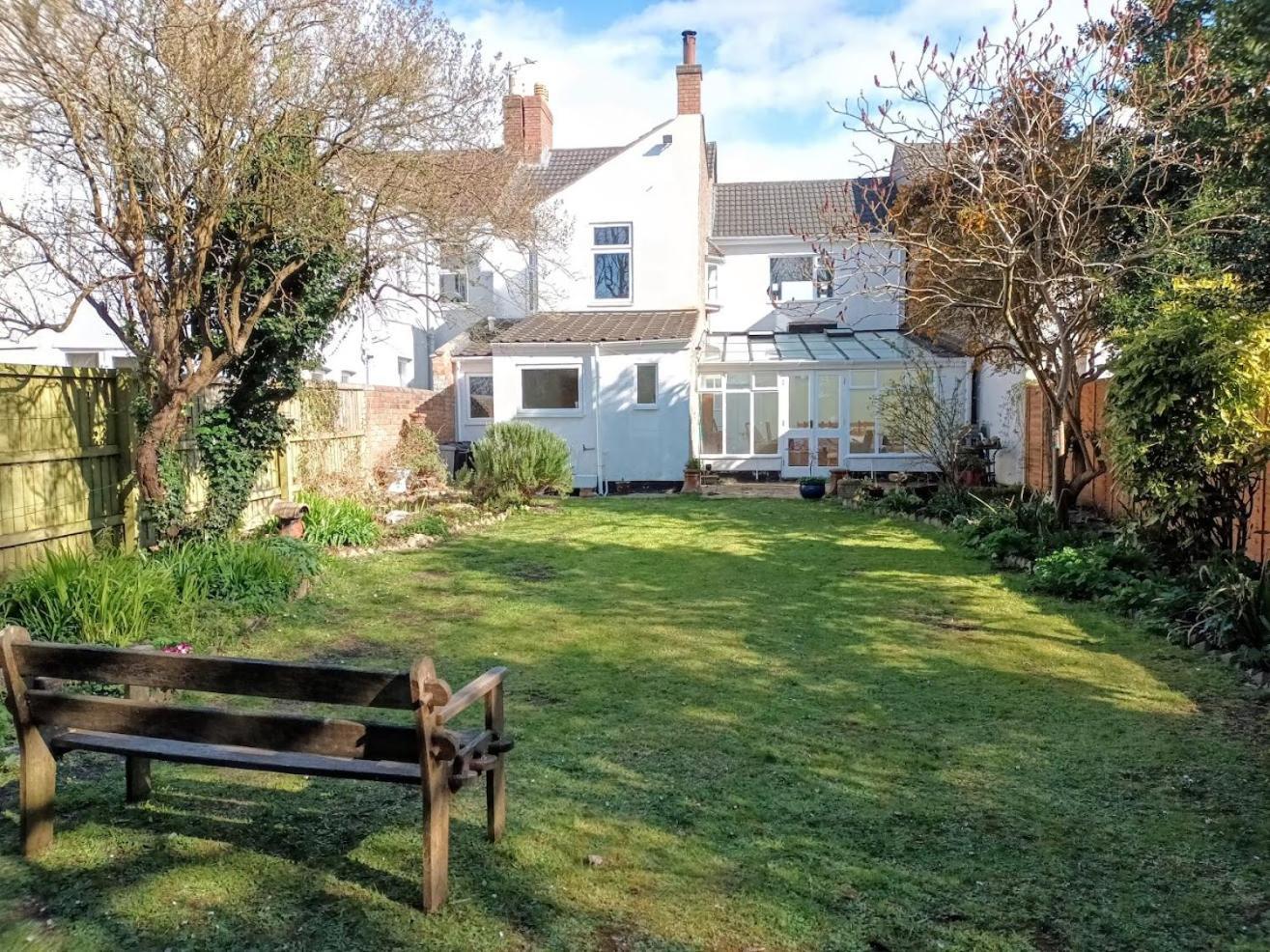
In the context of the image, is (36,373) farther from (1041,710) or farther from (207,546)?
(1041,710)

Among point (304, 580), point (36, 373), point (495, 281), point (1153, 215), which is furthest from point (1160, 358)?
point (495, 281)

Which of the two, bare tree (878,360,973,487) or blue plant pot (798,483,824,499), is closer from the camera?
bare tree (878,360,973,487)

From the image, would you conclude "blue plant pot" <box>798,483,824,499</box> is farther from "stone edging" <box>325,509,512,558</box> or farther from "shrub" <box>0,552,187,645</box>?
"shrub" <box>0,552,187,645</box>

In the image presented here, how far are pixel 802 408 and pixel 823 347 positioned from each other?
2.01m

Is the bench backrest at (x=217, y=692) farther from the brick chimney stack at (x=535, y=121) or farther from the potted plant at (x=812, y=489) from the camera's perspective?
the brick chimney stack at (x=535, y=121)

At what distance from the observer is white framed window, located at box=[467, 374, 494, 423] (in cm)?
2216

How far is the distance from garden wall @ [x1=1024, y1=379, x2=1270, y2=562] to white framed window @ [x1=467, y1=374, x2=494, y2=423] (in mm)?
12650

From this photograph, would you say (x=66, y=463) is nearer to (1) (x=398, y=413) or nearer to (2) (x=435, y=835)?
(2) (x=435, y=835)

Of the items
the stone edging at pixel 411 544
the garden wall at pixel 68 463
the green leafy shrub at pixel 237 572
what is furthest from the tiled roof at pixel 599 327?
the green leafy shrub at pixel 237 572

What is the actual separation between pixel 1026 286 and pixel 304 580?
9347mm

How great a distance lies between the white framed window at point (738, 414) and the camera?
21.1 metres

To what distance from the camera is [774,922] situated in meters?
3.07

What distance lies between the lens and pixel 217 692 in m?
3.16

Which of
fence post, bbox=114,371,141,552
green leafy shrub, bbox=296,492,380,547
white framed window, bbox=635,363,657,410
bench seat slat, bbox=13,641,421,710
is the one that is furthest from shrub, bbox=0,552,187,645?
white framed window, bbox=635,363,657,410
